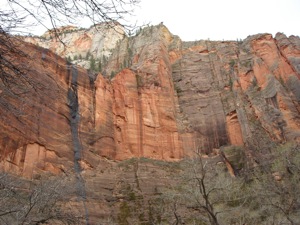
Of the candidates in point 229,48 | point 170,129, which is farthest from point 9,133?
point 229,48

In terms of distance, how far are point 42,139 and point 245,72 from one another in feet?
83.2

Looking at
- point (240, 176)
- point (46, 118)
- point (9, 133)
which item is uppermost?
point (46, 118)

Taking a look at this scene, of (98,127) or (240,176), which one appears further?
(98,127)

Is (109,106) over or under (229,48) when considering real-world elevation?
under

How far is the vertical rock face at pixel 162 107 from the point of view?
2963cm

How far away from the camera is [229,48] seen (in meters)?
49.6

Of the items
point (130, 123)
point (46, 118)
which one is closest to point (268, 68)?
point (130, 123)

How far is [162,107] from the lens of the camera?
40500 mm

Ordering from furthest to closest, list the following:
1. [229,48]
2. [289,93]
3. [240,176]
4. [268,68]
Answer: [229,48]
[268,68]
[289,93]
[240,176]

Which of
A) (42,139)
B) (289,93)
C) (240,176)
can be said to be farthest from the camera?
(289,93)

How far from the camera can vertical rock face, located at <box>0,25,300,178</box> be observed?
97.2 ft

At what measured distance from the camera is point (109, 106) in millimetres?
38344

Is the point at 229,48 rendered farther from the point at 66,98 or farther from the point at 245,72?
the point at 66,98

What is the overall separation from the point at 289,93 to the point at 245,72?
21.2 ft
